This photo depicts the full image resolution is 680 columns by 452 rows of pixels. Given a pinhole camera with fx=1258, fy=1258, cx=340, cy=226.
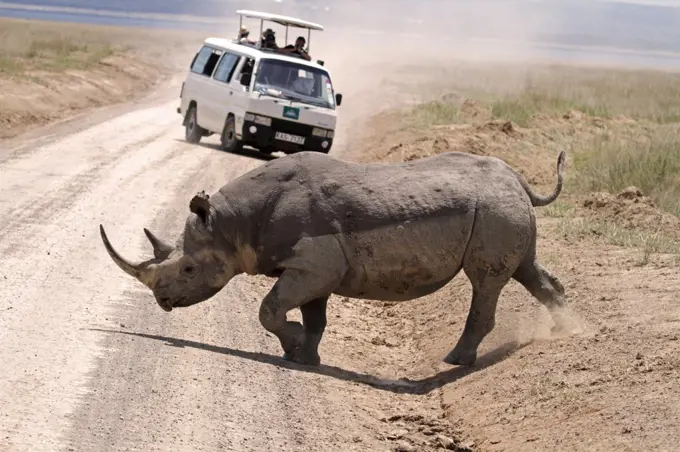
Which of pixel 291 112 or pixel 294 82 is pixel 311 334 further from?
pixel 294 82

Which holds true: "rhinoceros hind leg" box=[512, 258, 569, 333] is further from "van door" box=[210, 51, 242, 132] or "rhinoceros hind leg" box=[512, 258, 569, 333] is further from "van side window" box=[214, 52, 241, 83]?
"van side window" box=[214, 52, 241, 83]

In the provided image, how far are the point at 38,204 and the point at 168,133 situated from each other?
11.0 metres

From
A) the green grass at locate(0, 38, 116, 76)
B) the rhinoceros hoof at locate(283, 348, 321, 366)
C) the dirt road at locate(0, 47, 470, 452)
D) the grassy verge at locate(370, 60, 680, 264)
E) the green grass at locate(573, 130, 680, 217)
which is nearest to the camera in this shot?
the dirt road at locate(0, 47, 470, 452)

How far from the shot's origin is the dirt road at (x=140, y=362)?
25.4ft

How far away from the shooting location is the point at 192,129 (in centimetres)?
2580

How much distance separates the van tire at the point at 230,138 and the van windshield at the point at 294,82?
3.30 feet

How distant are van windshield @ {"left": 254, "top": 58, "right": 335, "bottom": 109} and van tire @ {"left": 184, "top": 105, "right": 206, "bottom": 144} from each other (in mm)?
2604

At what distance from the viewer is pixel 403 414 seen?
9289mm

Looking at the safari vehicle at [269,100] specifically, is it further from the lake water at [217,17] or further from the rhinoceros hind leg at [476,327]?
the lake water at [217,17]

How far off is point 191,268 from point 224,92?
46.7 ft

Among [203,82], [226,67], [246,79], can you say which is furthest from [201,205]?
[203,82]

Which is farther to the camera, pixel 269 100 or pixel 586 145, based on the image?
pixel 586 145

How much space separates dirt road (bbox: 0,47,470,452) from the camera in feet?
25.4

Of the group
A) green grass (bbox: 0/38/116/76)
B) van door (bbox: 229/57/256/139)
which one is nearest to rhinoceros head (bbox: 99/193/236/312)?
van door (bbox: 229/57/256/139)
